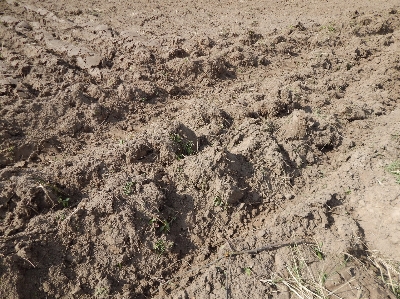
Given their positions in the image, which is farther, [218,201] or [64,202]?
[218,201]

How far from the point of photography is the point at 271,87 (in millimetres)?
4113

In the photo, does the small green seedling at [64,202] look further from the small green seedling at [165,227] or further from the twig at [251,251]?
the twig at [251,251]

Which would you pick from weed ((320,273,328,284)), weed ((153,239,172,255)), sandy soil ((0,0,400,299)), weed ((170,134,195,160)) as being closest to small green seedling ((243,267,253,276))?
sandy soil ((0,0,400,299))

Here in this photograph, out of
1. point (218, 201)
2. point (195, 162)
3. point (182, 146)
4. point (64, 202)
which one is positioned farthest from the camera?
point (182, 146)

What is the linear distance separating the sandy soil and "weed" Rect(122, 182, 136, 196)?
1 centimetres

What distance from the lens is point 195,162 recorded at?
116 inches

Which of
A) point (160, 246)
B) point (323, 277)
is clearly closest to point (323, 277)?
point (323, 277)

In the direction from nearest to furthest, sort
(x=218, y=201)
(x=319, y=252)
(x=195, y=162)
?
(x=319, y=252), (x=218, y=201), (x=195, y=162)

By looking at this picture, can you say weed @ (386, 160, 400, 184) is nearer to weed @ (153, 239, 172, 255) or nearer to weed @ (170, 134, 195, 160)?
weed @ (170, 134, 195, 160)

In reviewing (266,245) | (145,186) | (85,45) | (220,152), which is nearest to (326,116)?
(220,152)

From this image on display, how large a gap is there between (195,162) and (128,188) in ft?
2.30

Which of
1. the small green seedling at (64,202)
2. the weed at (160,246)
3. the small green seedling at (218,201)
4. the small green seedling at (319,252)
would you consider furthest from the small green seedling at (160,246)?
the small green seedling at (319,252)

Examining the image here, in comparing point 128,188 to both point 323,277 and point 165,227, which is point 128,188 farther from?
point 323,277

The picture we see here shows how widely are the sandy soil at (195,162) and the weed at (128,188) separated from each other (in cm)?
1
